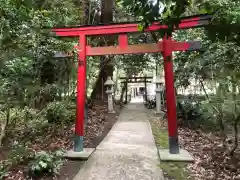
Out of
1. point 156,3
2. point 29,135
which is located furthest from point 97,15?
point 156,3

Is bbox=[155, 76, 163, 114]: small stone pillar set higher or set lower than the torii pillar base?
higher

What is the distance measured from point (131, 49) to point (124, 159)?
2406 millimetres

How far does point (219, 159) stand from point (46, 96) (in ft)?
15.7

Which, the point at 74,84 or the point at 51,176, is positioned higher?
the point at 74,84

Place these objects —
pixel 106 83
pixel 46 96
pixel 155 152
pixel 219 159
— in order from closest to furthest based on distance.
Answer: pixel 219 159 < pixel 155 152 < pixel 46 96 < pixel 106 83

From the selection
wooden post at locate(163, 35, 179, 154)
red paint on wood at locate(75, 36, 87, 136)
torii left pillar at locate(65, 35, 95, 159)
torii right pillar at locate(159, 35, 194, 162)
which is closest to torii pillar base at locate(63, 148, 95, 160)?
torii left pillar at locate(65, 35, 95, 159)

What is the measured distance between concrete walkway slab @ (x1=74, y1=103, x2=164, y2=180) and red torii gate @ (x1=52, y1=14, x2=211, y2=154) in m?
0.61

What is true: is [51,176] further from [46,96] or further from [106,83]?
[106,83]

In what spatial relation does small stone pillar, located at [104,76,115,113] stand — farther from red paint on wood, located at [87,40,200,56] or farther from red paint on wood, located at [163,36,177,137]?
red paint on wood, located at [163,36,177,137]

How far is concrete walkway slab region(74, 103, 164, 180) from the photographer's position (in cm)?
426

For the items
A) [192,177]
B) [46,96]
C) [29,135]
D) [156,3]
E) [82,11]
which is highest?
Result: [82,11]

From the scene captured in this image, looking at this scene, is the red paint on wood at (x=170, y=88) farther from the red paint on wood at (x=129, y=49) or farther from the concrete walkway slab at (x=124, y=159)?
the concrete walkway slab at (x=124, y=159)

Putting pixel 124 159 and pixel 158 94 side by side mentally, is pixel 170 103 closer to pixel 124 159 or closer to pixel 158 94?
pixel 124 159

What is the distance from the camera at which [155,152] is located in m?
5.53
